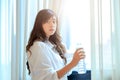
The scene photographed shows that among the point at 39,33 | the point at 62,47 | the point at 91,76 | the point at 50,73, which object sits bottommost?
the point at 91,76

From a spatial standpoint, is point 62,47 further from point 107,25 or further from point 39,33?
point 107,25

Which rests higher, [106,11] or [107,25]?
[106,11]

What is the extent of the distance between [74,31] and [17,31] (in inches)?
23.2

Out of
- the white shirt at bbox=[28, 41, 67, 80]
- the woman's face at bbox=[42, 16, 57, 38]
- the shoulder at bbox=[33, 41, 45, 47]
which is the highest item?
the woman's face at bbox=[42, 16, 57, 38]

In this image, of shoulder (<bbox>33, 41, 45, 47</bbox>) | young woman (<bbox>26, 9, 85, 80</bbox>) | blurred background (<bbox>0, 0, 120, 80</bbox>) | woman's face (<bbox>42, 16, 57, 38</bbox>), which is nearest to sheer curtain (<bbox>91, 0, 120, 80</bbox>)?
blurred background (<bbox>0, 0, 120, 80</bbox>)

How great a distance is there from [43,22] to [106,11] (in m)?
0.70

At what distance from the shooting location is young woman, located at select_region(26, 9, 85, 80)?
1652 millimetres

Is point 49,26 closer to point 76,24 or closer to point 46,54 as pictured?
point 46,54

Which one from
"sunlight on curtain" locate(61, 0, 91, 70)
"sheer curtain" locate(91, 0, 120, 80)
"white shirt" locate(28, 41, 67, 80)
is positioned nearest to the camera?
"white shirt" locate(28, 41, 67, 80)

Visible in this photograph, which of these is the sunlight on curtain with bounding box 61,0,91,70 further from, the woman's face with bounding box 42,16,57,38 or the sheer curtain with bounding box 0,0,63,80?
the woman's face with bounding box 42,16,57,38

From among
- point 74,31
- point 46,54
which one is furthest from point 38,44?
point 74,31

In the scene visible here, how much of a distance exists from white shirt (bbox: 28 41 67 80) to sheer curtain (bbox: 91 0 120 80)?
524mm

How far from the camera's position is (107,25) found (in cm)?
217

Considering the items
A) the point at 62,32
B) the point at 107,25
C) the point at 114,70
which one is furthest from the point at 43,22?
the point at 114,70
